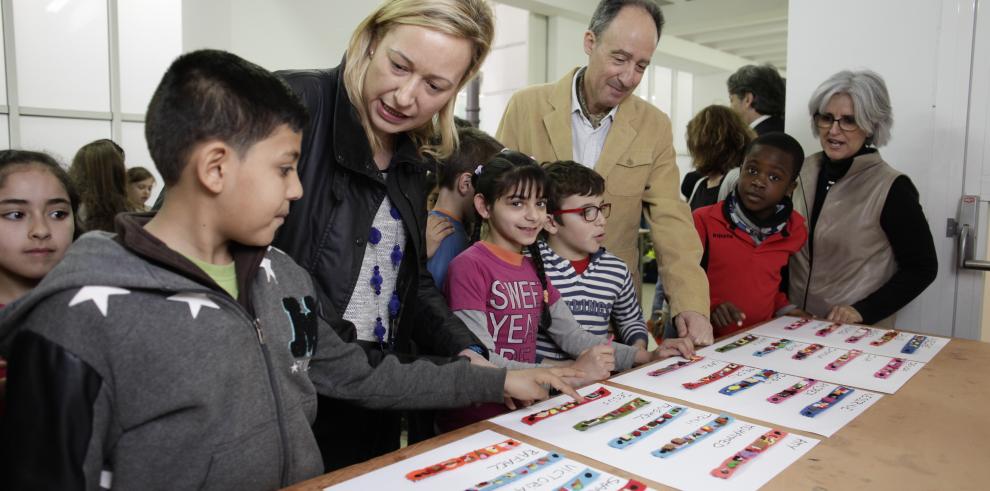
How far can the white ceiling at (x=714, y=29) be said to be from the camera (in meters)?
6.89

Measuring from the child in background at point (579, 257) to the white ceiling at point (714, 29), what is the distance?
490 centimetres

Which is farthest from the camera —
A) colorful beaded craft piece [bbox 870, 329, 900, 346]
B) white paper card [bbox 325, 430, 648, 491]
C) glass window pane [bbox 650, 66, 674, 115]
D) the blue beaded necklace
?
glass window pane [bbox 650, 66, 674, 115]

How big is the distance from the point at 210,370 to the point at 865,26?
2.94 metres

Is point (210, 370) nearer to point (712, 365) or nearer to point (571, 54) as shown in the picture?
point (712, 365)

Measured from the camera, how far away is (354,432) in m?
1.42

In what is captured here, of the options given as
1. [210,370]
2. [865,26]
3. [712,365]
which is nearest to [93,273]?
[210,370]

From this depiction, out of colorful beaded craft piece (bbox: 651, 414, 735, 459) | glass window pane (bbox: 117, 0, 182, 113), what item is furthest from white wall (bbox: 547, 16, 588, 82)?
colorful beaded craft piece (bbox: 651, 414, 735, 459)

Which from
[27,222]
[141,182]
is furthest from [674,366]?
[141,182]

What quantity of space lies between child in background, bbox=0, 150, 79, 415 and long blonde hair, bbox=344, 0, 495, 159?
0.83 metres

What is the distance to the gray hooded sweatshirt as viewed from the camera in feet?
2.43

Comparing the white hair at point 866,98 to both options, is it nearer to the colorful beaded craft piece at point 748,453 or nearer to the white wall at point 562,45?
the colorful beaded craft piece at point 748,453

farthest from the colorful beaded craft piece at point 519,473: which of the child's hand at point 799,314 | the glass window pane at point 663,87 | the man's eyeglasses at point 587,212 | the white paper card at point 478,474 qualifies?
the glass window pane at point 663,87

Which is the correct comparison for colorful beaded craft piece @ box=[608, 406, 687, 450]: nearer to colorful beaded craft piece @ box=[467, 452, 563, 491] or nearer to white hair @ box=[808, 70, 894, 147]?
colorful beaded craft piece @ box=[467, 452, 563, 491]

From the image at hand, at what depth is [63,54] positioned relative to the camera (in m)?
4.18
